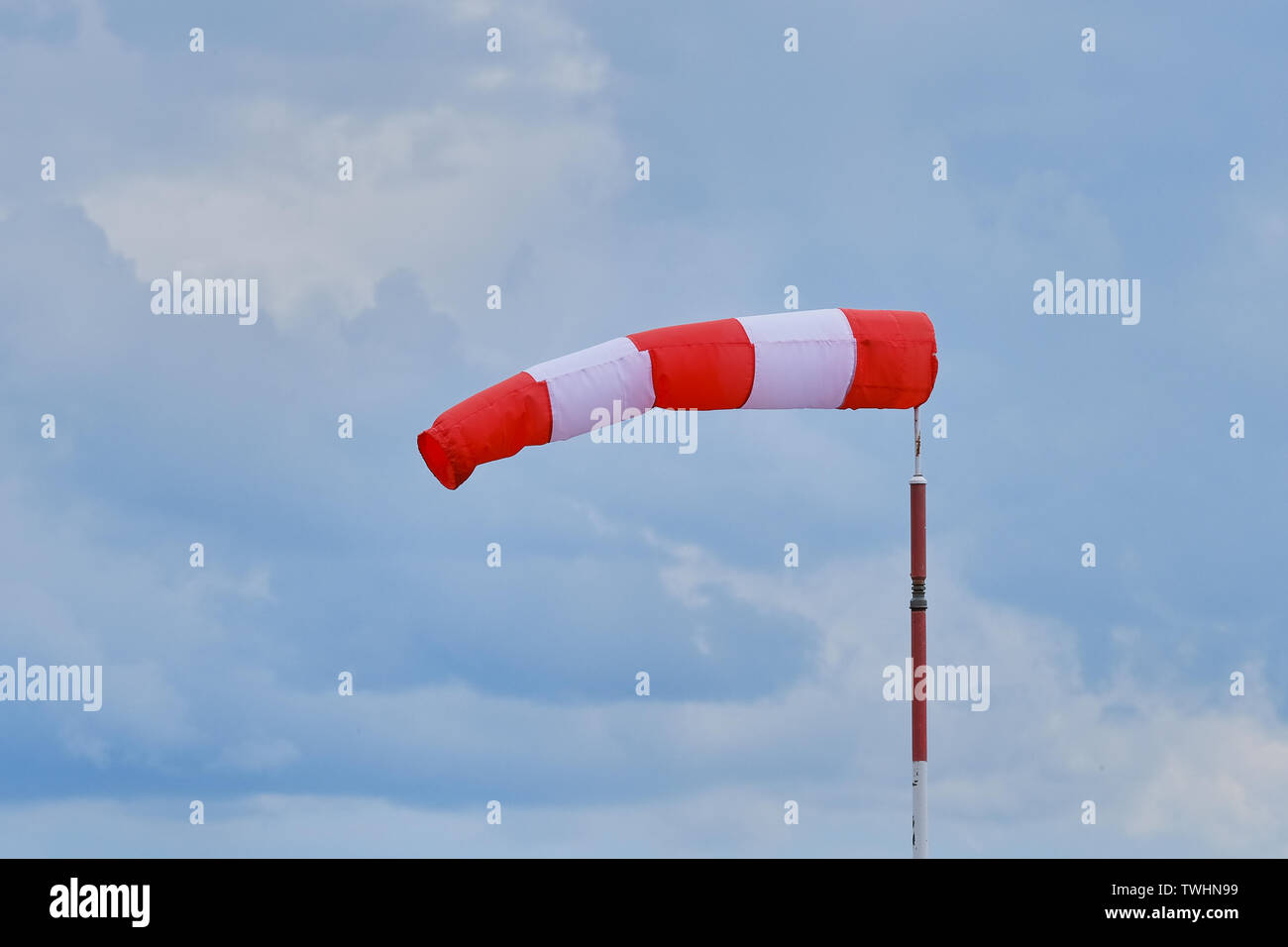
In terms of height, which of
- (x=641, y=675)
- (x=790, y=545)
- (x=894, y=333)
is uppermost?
(x=894, y=333)

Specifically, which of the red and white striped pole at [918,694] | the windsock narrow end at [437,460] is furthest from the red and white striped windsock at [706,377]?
the red and white striped pole at [918,694]

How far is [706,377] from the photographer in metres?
19.3

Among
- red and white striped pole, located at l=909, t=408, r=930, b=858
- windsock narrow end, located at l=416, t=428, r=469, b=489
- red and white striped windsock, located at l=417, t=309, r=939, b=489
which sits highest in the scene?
red and white striped windsock, located at l=417, t=309, r=939, b=489

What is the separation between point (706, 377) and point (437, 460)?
3557 millimetres

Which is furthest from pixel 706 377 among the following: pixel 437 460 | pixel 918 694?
pixel 918 694

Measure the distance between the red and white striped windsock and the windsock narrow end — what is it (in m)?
0.02

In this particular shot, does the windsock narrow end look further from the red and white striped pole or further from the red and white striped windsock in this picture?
the red and white striped pole

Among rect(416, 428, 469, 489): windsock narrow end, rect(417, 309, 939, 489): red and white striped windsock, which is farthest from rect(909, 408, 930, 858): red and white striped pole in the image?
rect(416, 428, 469, 489): windsock narrow end

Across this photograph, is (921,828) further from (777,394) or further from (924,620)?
(777,394)

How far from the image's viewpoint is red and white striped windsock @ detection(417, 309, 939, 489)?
18344 mm

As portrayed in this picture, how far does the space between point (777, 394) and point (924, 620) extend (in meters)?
3.37

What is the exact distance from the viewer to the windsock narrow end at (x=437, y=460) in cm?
1808
